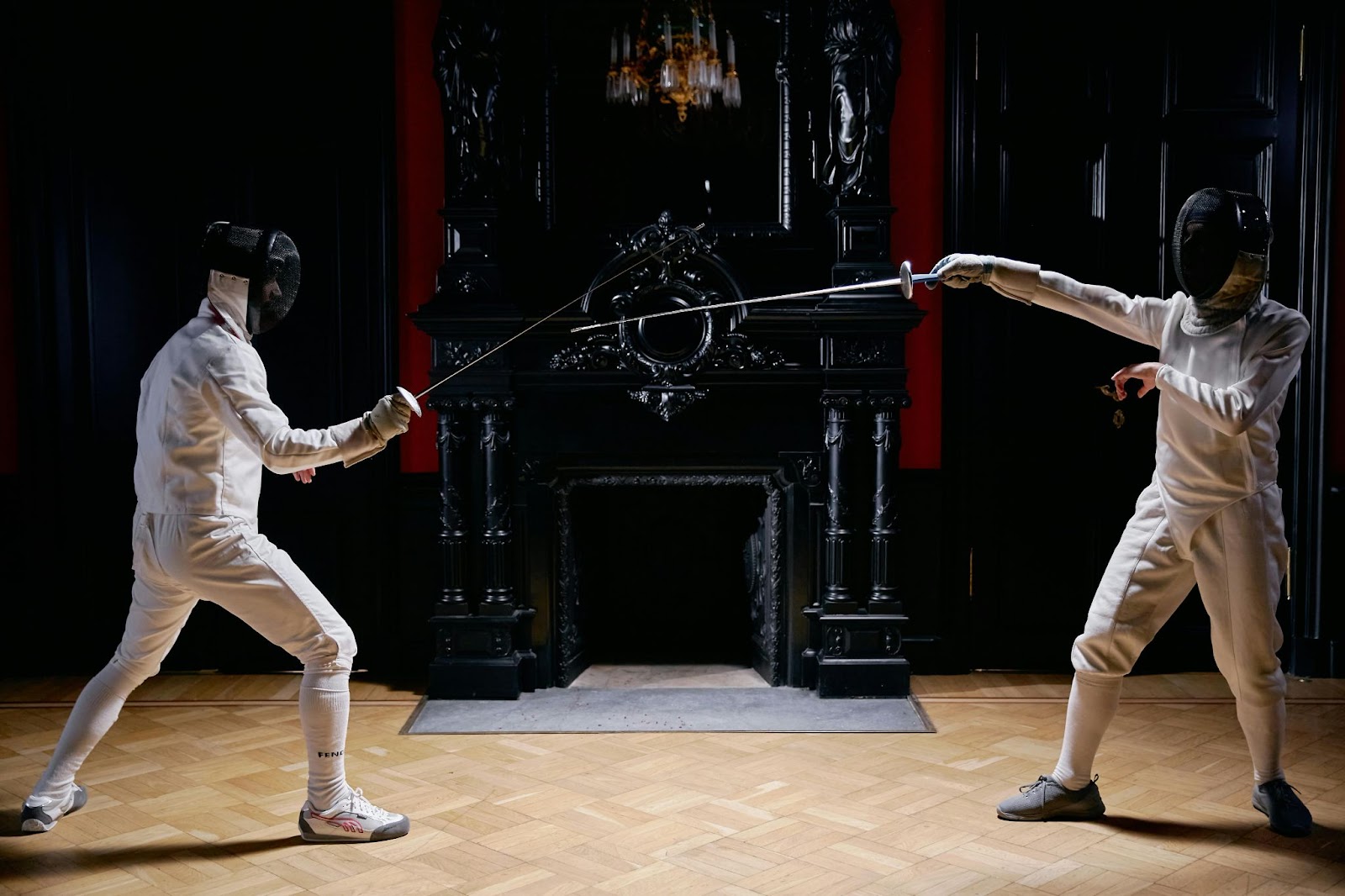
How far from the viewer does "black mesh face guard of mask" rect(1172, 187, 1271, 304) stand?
110 inches

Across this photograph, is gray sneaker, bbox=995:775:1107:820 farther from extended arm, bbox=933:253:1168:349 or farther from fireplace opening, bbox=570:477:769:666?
fireplace opening, bbox=570:477:769:666

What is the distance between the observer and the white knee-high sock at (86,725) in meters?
2.99

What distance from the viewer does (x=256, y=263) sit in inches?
114

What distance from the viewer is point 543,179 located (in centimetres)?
430

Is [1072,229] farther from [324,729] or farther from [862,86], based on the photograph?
[324,729]

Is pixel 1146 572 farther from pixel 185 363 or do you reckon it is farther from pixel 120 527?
pixel 120 527

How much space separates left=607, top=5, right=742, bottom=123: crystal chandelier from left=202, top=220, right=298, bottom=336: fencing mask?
65.7 inches

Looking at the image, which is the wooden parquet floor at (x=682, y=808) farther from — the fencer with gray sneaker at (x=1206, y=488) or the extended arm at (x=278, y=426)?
the extended arm at (x=278, y=426)

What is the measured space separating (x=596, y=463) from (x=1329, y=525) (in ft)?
8.57

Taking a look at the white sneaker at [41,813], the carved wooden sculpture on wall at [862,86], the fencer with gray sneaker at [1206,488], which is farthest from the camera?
the carved wooden sculpture on wall at [862,86]

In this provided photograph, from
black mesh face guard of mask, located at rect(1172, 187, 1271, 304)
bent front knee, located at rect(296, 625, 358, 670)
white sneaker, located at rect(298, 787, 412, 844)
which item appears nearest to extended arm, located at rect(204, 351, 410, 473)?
bent front knee, located at rect(296, 625, 358, 670)

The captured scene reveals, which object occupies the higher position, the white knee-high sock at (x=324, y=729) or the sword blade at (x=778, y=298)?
the sword blade at (x=778, y=298)

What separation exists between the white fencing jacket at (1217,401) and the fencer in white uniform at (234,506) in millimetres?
1723

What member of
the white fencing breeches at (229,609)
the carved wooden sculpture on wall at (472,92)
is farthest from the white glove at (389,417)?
the carved wooden sculpture on wall at (472,92)
